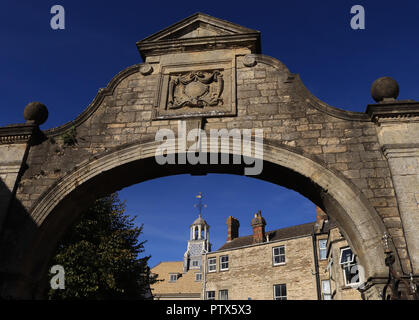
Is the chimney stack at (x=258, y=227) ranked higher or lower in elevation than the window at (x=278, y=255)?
higher

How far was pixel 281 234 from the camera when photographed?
25.2 m

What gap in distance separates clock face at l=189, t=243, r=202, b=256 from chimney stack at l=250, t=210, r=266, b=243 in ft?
89.3

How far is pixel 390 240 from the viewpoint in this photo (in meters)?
5.23

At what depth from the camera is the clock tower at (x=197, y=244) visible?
5100 centimetres

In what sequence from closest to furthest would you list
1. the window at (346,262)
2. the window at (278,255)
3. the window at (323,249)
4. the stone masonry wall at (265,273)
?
the window at (346,262) < the window at (323,249) < the stone masonry wall at (265,273) < the window at (278,255)

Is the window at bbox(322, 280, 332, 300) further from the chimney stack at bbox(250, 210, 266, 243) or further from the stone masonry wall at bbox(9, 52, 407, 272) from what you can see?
the stone masonry wall at bbox(9, 52, 407, 272)

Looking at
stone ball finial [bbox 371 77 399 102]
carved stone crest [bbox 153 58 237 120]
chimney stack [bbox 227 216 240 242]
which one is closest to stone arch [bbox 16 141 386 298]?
carved stone crest [bbox 153 58 237 120]

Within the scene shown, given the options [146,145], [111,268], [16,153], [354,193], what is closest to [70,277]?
[111,268]

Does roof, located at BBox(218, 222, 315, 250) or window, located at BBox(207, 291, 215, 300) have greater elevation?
roof, located at BBox(218, 222, 315, 250)

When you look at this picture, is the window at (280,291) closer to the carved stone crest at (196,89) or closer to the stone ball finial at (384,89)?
the stone ball finial at (384,89)

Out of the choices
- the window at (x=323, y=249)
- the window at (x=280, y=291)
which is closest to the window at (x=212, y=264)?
the window at (x=280, y=291)

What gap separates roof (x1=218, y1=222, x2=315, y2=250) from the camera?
23.8 meters

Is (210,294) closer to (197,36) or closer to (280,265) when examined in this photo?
(280,265)

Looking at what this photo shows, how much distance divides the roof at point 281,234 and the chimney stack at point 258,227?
20.7 inches
